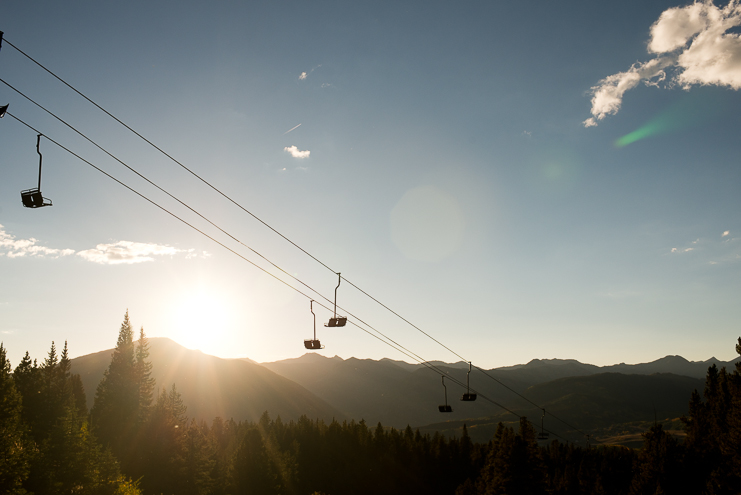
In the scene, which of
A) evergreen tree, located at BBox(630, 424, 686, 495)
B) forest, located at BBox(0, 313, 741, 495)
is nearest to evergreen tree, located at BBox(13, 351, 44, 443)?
forest, located at BBox(0, 313, 741, 495)

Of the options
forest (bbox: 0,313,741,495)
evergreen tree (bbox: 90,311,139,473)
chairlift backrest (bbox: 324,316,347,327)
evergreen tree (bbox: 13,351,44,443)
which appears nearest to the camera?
chairlift backrest (bbox: 324,316,347,327)

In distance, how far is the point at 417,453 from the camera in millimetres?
104750

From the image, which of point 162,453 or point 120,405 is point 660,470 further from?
point 120,405

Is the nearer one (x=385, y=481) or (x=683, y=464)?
(x=683, y=464)

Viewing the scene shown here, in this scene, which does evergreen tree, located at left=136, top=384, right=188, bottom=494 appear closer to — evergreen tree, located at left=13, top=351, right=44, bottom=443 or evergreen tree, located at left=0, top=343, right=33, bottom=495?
evergreen tree, located at left=13, top=351, right=44, bottom=443

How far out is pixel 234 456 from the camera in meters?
67.2

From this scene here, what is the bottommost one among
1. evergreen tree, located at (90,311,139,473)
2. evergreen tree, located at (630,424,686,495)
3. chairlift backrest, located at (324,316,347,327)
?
evergreen tree, located at (630,424,686,495)

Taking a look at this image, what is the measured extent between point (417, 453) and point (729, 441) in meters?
68.5

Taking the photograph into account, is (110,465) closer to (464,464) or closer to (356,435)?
(356,435)

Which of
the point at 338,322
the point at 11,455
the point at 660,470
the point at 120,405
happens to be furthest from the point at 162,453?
the point at 660,470

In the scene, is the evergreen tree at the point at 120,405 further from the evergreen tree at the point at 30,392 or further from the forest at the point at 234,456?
the evergreen tree at the point at 30,392

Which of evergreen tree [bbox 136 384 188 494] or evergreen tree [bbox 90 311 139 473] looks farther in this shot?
evergreen tree [bbox 90 311 139 473]

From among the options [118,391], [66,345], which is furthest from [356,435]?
[66,345]

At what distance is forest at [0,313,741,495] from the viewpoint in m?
41.3
